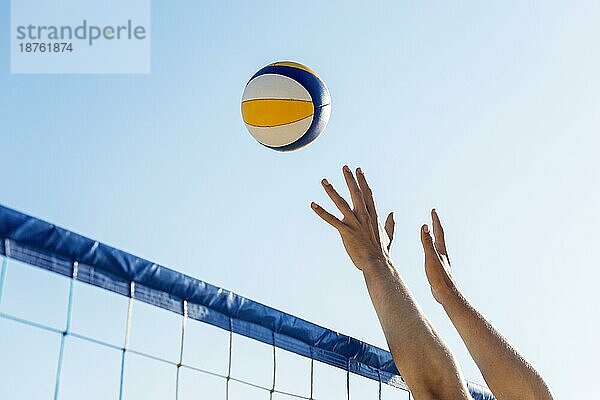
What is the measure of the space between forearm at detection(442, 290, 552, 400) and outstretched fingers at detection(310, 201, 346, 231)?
1.28ft

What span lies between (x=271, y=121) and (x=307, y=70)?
445 mm

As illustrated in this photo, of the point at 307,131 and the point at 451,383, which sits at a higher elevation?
the point at 307,131

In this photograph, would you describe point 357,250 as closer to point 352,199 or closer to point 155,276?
point 352,199

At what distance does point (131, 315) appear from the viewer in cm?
318

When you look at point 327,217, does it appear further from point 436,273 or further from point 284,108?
point 284,108

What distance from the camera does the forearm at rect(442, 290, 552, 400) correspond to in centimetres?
220

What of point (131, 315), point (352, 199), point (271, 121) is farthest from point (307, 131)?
point (352, 199)

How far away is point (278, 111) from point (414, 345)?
321 centimetres

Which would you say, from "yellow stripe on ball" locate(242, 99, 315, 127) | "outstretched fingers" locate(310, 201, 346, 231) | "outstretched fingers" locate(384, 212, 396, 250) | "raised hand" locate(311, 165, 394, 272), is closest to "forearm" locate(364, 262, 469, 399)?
"raised hand" locate(311, 165, 394, 272)

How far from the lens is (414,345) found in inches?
73.9

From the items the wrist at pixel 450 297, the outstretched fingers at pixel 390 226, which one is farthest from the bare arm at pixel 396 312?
the outstretched fingers at pixel 390 226

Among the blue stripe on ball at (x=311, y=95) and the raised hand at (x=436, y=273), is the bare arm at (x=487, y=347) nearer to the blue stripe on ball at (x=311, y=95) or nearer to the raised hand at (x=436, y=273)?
the raised hand at (x=436, y=273)

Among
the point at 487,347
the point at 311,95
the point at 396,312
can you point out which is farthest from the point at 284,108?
the point at 396,312

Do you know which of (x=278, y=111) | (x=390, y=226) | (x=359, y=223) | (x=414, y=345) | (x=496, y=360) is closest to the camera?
(x=414, y=345)
